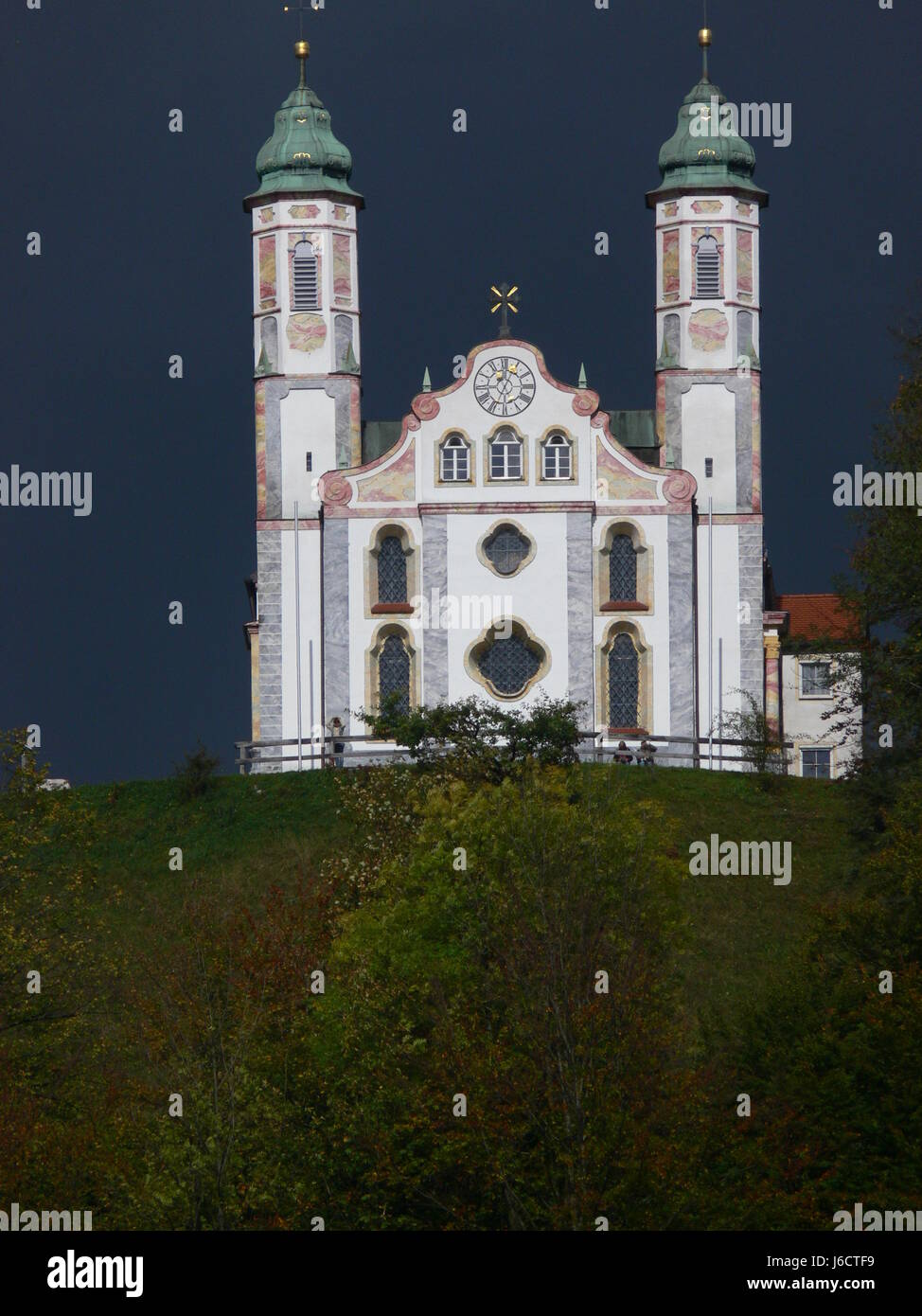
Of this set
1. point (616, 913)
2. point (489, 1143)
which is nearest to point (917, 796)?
point (616, 913)

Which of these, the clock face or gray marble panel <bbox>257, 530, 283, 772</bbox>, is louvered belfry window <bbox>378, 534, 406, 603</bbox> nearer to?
gray marble panel <bbox>257, 530, 283, 772</bbox>

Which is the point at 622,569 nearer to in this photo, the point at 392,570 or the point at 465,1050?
the point at 392,570

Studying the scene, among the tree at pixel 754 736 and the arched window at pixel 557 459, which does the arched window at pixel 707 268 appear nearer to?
the arched window at pixel 557 459

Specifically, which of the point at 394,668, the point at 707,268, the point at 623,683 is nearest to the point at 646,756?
the point at 623,683

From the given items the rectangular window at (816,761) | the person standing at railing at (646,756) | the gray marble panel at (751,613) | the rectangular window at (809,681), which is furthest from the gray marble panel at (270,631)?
the rectangular window at (816,761)

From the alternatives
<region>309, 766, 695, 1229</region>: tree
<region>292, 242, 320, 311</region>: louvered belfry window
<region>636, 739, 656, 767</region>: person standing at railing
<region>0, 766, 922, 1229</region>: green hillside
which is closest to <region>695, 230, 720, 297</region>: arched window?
<region>292, 242, 320, 311</region>: louvered belfry window
